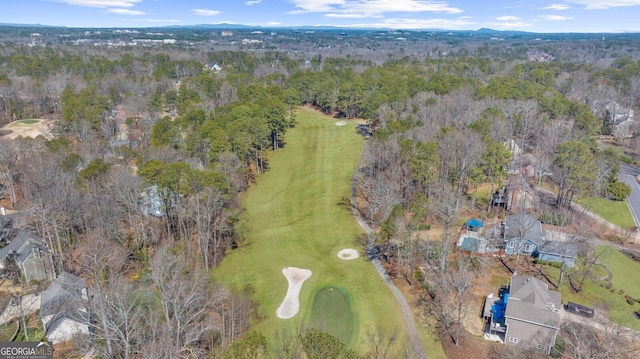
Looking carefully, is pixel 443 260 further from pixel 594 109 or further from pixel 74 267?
pixel 594 109

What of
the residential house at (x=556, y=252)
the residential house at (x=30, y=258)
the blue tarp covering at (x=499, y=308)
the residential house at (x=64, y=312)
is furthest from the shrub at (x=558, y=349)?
the residential house at (x=30, y=258)

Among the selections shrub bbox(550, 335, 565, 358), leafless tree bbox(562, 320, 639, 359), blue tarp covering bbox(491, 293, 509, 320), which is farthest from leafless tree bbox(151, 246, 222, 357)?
leafless tree bbox(562, 320, 639, 359)

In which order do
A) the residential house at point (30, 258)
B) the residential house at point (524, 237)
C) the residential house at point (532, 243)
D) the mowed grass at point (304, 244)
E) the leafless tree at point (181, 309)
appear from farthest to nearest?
the residential house at point (524, 237) → the residential house at point (532, 243) → the residential house at point (30, 258) → the mowed grass at point (304, 244) → the leafless tree at point (181, 309)

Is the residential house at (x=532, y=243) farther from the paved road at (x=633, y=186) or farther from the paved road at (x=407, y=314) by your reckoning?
the paved road at (x=633, y=186)

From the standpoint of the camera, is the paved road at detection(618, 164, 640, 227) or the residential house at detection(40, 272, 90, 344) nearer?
the residential house at detection(40, 272, 90, 344)

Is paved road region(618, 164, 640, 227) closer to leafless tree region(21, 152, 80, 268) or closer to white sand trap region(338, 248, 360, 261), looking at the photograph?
white sand trap region(338, 248, 360, 261)
